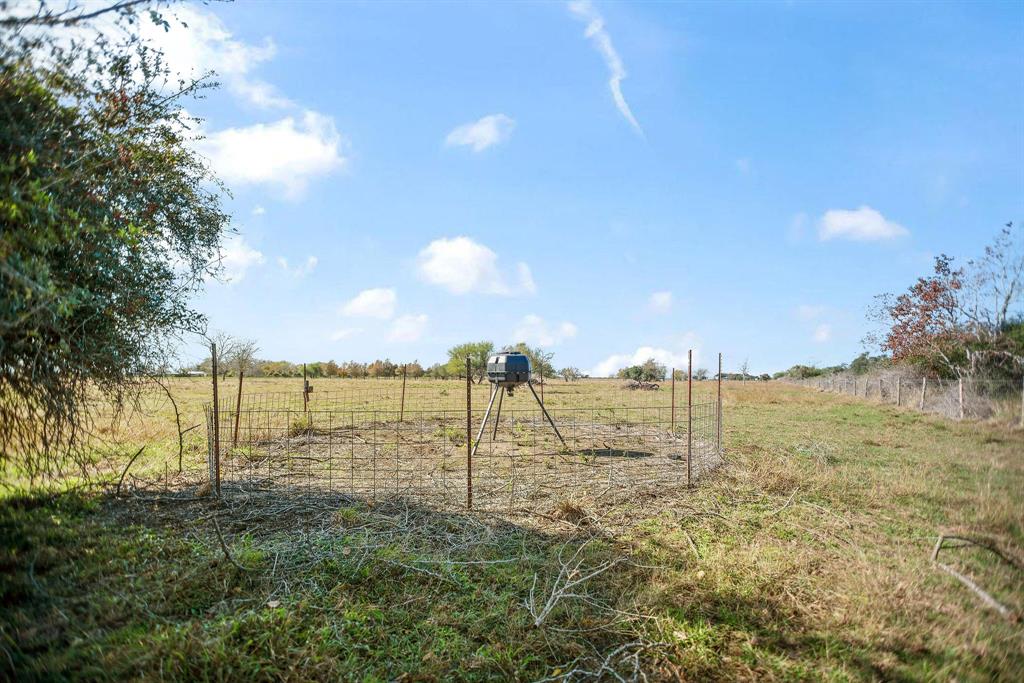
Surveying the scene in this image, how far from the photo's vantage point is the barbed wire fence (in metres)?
12.5

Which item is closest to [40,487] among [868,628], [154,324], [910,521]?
[154,324]

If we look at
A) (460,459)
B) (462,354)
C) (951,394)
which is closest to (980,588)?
(460,459)

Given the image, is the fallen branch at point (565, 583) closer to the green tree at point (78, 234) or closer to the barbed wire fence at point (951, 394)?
the green tree at point (78, 234)

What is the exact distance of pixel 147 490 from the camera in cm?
784

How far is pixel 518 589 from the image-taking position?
181 inches

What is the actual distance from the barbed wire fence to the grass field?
A: 5.56 meters

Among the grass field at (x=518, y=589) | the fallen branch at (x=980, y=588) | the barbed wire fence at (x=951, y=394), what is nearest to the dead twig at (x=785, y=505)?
the grass field at (x=518, y=589)

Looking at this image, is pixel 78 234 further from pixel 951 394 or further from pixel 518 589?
pixel 951 394

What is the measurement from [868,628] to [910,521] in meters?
3.43

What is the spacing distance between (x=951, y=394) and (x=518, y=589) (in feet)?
64.8

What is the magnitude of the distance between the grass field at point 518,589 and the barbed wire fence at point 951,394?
556cm

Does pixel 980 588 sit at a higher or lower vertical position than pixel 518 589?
higher

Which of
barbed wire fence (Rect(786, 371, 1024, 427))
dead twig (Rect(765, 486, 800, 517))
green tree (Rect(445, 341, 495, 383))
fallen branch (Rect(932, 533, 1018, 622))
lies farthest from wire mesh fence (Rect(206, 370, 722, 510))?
green tree (Rect(445, 341, 495, 383))

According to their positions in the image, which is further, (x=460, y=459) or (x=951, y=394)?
(x=951, y=394)
